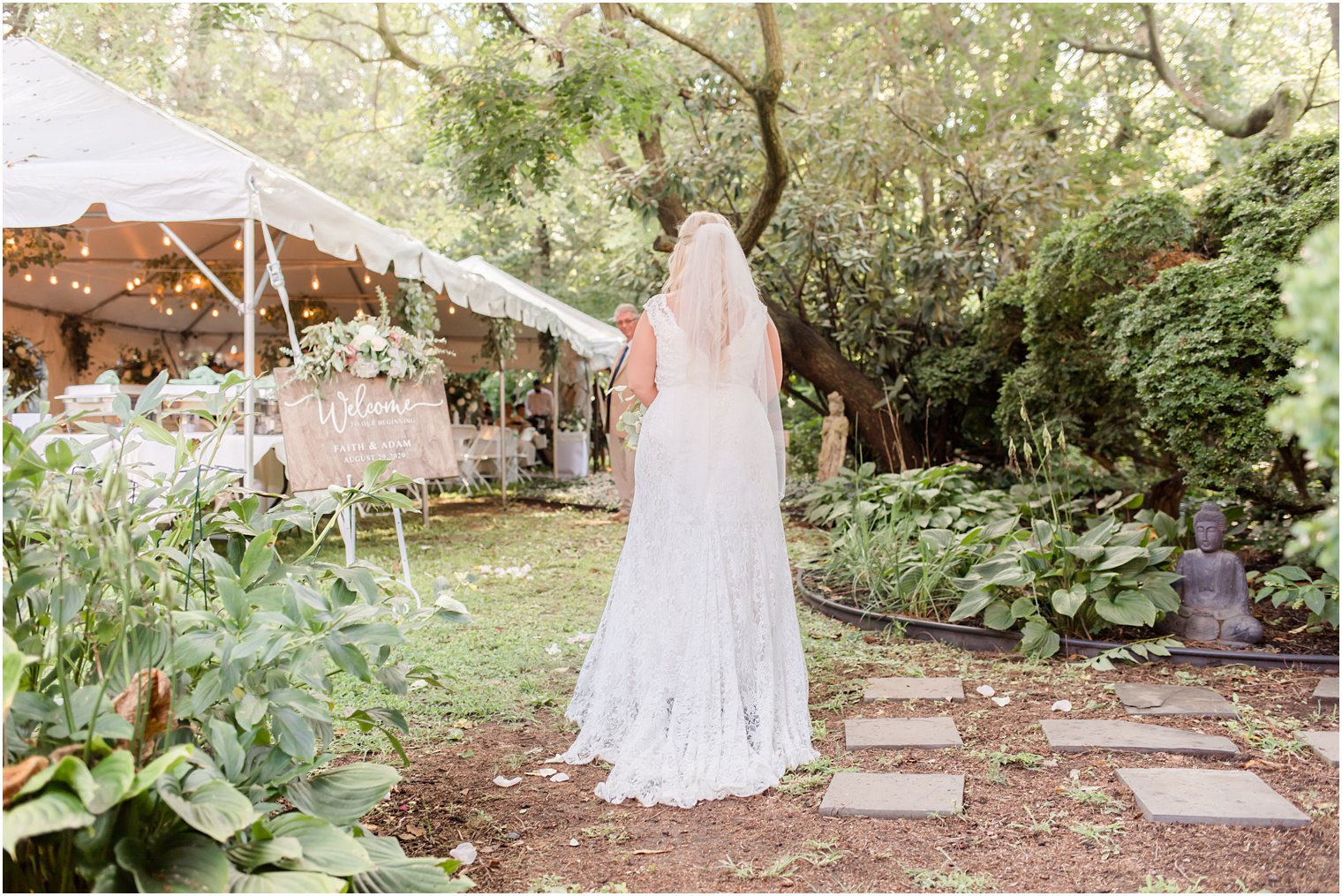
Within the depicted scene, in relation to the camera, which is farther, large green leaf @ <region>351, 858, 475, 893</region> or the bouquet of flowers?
the bouquet of flowers

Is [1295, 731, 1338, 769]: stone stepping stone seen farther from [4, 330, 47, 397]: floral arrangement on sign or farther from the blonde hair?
[4, 330, 47, 397]: floral arrangement on sign

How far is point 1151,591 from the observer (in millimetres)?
4785

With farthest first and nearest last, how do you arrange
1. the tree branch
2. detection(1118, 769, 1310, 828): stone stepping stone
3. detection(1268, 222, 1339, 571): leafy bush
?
the tree branch
detection(1118, 769, 1310, 828): stone stepping stone
detection(1268, 222, 1339, 571): leafy bush

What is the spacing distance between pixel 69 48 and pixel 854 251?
9.31 m

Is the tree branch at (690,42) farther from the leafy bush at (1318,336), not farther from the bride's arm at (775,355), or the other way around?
the leafy bush at (1318,336)

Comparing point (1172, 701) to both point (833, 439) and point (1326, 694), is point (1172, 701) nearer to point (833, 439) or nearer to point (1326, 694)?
point (1326, 694)

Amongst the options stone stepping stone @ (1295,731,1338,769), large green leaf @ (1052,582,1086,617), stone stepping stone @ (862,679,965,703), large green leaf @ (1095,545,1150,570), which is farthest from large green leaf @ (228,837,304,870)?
large green leaf @ (1095,545,1150,570)

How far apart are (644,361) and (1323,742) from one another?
2.73m

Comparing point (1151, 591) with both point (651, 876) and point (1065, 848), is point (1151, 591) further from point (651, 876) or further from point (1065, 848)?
point (651, 876)

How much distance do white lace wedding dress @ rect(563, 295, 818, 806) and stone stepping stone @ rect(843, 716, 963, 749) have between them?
21 centimetres

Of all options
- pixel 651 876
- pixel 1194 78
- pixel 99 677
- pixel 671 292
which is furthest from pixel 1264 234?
pixel 1194 78

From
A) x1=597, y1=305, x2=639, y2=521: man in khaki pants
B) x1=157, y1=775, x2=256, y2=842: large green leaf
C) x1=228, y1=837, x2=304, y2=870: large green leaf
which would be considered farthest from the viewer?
x1=597, y1=305, x2=639, y2=521: man in khaki pants

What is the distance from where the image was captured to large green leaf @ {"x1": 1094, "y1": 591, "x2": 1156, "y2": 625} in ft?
15.1

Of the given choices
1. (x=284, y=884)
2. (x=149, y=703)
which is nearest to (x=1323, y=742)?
(x=284, y=884)
